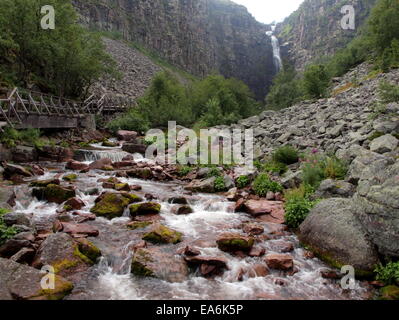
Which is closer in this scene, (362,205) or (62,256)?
(62,256)

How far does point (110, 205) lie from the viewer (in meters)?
8.77

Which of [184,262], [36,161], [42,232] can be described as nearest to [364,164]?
[184,262]

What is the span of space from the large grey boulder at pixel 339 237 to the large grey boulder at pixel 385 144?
8.58 feet

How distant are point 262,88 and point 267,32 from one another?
152ft

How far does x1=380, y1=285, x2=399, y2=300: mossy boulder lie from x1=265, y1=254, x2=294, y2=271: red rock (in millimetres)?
1649

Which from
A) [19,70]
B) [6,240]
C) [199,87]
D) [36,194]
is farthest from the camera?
[199,87]

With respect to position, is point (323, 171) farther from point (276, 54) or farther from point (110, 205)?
point (276, 54)

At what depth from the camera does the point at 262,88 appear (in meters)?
105

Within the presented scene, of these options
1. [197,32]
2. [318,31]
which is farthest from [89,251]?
[318,31]

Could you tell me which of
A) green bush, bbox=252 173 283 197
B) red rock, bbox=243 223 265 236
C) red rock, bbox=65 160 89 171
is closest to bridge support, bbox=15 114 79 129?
red rock, bbox=65 160 89 171

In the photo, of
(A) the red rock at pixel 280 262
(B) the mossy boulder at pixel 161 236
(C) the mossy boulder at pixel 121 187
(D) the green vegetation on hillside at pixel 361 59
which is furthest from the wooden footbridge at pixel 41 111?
(D) the green vegetation on hillside at pixel 361 59

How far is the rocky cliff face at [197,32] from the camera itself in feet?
241

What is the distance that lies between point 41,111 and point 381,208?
19001 millimetres

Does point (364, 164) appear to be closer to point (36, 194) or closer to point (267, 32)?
point (36, 194)
